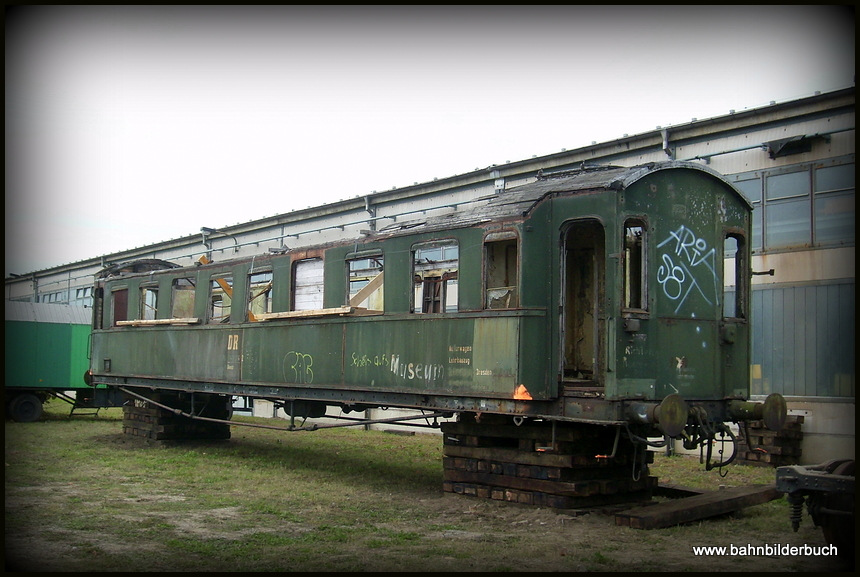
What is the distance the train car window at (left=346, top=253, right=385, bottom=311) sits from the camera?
11031 millimetres

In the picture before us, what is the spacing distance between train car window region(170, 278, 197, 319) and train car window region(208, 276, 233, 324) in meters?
0.73

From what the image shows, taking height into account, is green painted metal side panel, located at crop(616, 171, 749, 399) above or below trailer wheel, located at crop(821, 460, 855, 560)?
above

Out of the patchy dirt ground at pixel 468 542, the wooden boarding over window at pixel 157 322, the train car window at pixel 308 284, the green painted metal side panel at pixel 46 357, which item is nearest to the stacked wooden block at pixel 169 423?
the wooden boarding over window at pixel 157 322

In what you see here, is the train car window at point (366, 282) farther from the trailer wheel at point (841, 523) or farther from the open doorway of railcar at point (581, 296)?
the trailer wheel at point (841, 523)

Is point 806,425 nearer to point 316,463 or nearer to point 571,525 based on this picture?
point 571,525

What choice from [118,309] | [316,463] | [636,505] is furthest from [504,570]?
[118,309]

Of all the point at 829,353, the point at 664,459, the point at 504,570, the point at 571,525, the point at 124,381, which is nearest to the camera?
the point at 504,570

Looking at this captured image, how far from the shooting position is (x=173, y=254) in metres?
28.9

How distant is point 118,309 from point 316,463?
6.22 m

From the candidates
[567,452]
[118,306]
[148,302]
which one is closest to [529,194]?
[567,452]

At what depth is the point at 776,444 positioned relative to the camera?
522 inches

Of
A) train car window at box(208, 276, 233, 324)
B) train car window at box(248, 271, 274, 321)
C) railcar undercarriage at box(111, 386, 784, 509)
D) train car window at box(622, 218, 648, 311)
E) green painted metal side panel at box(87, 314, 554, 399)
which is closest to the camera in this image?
railcar undercarriage at box(111, 386, 784, 509)

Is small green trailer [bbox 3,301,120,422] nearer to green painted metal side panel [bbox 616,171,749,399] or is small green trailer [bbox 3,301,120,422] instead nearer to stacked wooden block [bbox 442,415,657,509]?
stacked wooden block [bbox 442,415,657,509]

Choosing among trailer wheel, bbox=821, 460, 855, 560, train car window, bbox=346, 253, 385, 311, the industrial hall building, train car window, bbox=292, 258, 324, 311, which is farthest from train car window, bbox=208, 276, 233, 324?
trailer wheel, bbox=821, 460, 855, 560
